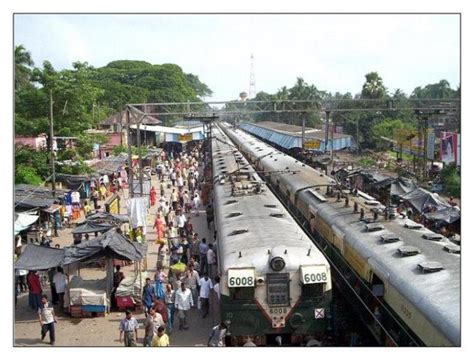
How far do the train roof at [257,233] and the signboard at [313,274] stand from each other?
0.45 ft

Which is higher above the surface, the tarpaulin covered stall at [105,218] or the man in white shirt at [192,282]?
the tarpaulin covered stall at [105,218]

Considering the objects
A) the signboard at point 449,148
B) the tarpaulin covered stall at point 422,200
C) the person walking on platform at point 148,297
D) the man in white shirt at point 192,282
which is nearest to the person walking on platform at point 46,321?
the person walking on platform at point 148,297

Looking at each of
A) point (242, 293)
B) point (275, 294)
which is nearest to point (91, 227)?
point (242, 293)

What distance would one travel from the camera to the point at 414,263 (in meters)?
10.1

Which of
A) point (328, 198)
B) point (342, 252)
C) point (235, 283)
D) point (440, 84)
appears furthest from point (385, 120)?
point (235, 283)

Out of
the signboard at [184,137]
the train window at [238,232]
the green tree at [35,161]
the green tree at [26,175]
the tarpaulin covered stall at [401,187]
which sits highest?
the signboard at [184,137]

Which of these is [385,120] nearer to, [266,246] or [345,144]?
[345,144]

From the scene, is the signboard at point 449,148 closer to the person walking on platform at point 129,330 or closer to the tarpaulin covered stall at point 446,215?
the tarpaulin covered stall at point 446,215

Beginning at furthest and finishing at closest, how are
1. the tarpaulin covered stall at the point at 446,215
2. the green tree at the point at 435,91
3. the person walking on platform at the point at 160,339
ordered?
the green tree at the point at 435,91
the tarpaulin covered stall at the point at 446,215
the person walking on platform at the point at 160,339

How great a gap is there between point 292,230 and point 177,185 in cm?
2019

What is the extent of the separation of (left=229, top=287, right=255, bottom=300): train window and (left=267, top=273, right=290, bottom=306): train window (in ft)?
1.10

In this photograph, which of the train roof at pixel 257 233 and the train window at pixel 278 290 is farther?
the train roof at pixel 257 233

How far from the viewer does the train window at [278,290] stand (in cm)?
1068

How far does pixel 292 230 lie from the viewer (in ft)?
42.4
